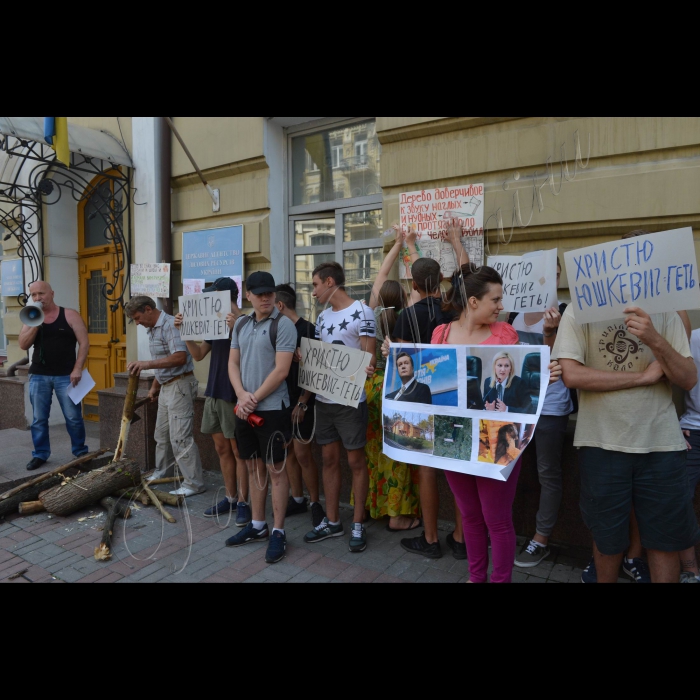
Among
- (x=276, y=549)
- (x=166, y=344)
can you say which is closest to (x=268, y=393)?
(x=276, y=549)

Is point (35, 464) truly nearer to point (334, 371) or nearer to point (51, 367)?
point (51, 367)

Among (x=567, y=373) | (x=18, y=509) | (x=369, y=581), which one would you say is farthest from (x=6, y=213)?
(x=567, y=373)

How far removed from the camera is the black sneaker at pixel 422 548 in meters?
3.58

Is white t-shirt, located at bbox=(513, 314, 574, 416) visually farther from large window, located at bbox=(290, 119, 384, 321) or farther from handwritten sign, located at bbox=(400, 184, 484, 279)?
large window, located at bbox=(290, 119, 384, 321)

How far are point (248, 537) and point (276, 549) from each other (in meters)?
0.37

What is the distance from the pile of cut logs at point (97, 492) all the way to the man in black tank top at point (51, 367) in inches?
31.0

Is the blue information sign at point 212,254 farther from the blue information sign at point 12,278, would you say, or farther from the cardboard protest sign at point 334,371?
the blue information sign at point 12,278

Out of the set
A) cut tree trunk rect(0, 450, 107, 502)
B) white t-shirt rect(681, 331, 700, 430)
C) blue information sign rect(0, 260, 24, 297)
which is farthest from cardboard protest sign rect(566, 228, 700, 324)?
blue information sign rect(0, 260, 24, 297)

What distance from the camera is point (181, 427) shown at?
4777mm

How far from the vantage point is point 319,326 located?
3.88 m

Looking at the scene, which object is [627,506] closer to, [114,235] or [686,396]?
[686,396]

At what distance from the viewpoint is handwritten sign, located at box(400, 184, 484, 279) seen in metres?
4.17

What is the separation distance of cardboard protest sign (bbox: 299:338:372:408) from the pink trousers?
886mm

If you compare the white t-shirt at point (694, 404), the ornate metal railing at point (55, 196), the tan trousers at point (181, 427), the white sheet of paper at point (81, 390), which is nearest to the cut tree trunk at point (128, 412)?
the tan trousers at point (181, 427)
